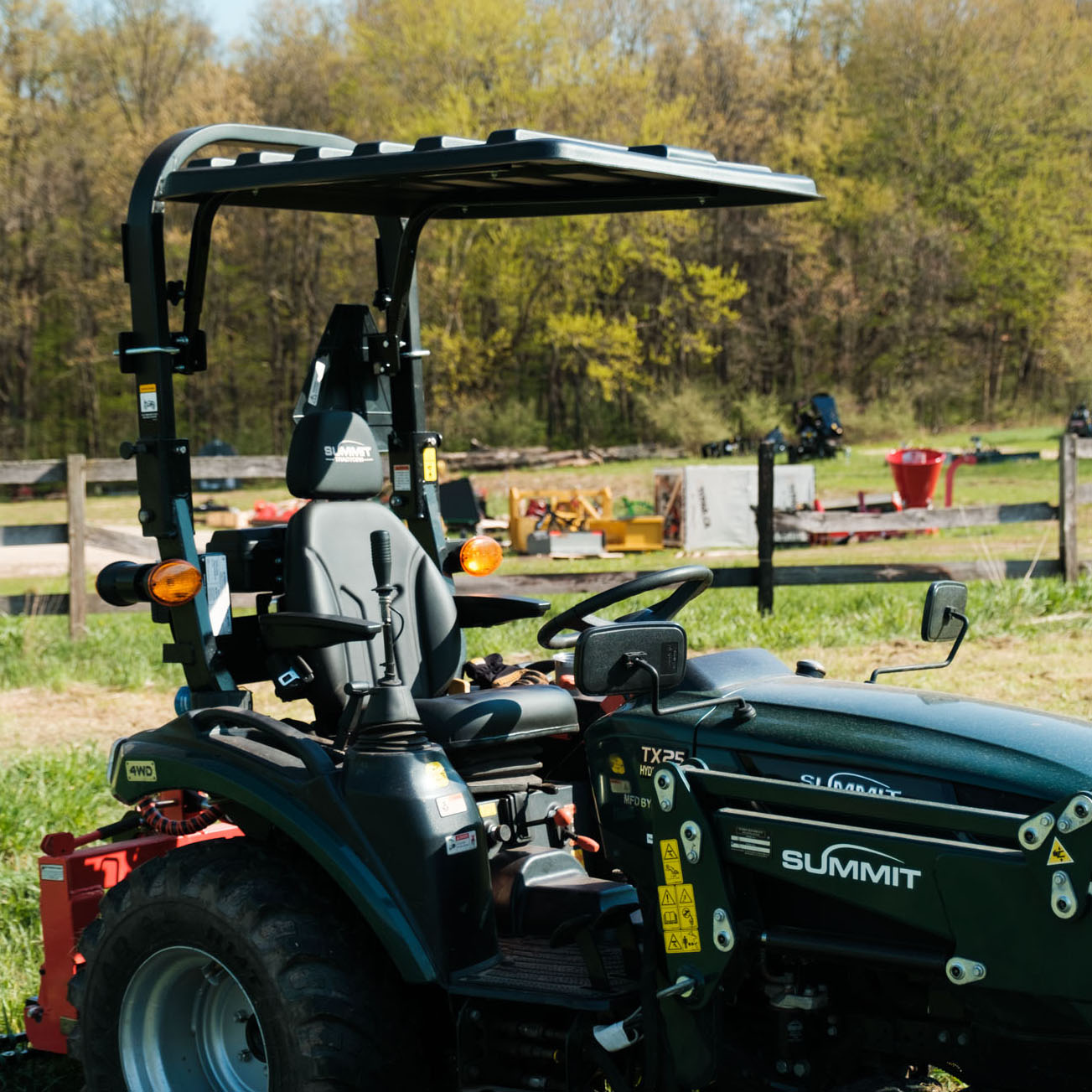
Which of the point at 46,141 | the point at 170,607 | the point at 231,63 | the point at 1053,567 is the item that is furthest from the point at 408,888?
the point at 231,63

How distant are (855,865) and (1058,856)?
36 centimetres

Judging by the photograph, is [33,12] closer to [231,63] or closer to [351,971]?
[231,63]

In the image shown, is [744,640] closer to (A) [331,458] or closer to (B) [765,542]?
(B) [765,542]

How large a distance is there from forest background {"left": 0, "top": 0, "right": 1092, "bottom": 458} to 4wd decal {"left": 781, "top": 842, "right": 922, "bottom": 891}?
27820 mm

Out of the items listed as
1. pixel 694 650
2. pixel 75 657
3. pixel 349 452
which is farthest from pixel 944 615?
pixel 75 657

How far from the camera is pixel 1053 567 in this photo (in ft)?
36.0

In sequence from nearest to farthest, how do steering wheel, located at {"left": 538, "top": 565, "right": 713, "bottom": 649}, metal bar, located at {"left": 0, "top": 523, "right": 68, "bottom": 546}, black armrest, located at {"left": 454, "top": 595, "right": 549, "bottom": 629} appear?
1. steering wheel, located at {"left": 538, "top": 565, "right": 713, "bottom": 649}
2. black armrest, located at {"left": 454, "top": 595, "right": 549, "bottom": 629}
3. metal bar, located at {"left": 0, "top": 523, "right": 68, "bottom": 546}

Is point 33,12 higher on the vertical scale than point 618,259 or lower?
higher

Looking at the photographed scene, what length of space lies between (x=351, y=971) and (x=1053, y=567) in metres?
9.22

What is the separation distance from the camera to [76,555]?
32.1 ft

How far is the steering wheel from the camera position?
292 cm

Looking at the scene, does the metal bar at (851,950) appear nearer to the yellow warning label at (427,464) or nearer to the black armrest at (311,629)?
the black armrest at (311,629)

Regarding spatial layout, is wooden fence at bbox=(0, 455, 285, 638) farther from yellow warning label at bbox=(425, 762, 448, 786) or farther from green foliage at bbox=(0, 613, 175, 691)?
yellow warning label at bbox=(425, 762, 448, 786)

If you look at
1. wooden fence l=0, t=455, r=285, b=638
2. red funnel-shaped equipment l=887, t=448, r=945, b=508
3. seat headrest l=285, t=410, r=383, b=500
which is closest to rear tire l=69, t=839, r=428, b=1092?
seat headrest l=285, t=410, r=383, b=500
